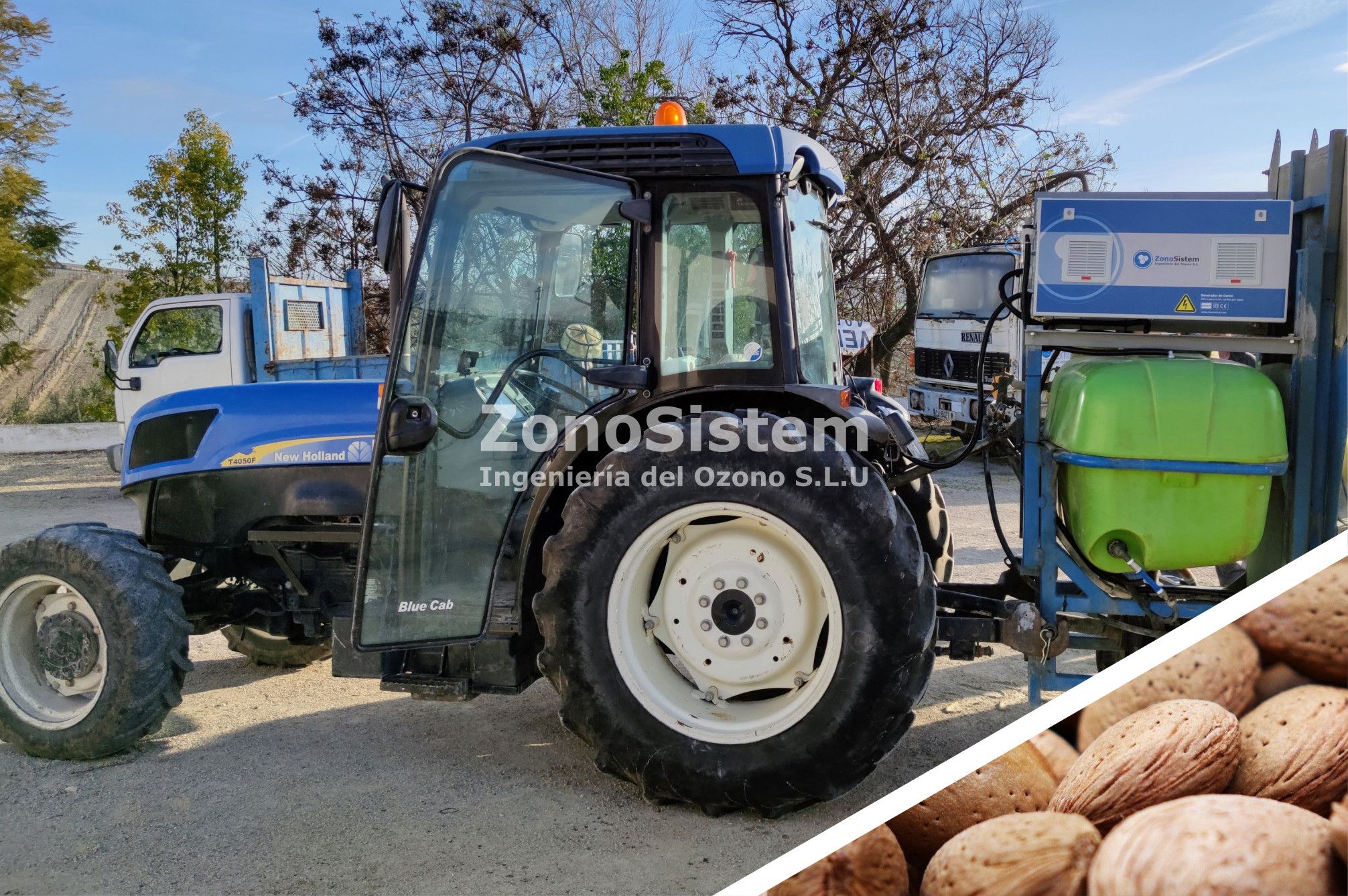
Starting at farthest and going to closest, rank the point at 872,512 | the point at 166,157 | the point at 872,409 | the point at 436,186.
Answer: the point at 166,157 → the point at 872,409 → the point at 436,186 → the point at 872,512

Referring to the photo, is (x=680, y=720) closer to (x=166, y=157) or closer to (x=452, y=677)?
(x=452, y=677)

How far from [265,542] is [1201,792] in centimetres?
424

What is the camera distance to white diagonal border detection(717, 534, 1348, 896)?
3.01 ft

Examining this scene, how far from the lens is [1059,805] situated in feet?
3.05

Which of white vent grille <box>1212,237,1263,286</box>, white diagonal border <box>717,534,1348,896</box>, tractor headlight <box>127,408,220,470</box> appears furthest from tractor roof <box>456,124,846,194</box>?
white diagonal border <box>717,534,1348,896</box>

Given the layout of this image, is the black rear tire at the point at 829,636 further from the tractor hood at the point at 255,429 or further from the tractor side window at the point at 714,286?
the tractor hood at the point at 255,429

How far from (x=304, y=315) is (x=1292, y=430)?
9.69 meters

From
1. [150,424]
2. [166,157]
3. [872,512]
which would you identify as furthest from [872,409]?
[166,157]

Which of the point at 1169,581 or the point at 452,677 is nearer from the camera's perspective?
the point at 452,677

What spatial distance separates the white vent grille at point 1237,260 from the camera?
3.56 metres

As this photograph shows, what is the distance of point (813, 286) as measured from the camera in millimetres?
4031

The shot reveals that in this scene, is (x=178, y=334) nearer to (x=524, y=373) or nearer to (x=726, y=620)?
(x=524, y=373)

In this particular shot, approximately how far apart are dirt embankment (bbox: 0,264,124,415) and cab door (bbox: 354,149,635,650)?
1912 centimetres

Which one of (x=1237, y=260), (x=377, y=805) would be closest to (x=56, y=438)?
(x=377, y=805)
